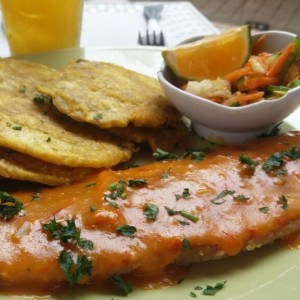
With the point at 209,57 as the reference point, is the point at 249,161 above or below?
below

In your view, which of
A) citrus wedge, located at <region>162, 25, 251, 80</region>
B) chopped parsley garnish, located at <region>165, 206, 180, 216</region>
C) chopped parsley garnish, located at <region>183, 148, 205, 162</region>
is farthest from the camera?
citrus wedge, located at <region>162, 25, 251, 80</region>

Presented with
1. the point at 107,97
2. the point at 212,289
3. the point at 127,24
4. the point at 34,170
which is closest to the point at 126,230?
the point at 212,289

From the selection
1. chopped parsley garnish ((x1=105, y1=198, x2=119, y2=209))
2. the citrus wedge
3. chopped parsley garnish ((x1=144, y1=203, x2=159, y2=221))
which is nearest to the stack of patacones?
the citrus wedge

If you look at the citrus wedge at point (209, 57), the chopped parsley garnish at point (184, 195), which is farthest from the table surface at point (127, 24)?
the chopped parsley garnish at point (184, 195)

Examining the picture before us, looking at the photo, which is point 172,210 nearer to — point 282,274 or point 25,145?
point 282,274

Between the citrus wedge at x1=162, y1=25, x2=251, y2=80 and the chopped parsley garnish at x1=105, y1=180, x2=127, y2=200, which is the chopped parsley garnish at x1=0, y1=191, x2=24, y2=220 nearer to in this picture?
the chopped parsley garnish at x1=105, y1=180, x2=127, y2=200

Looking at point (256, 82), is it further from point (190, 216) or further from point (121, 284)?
point (121, 284)

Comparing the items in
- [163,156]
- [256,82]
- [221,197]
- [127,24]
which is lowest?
[127,24]
